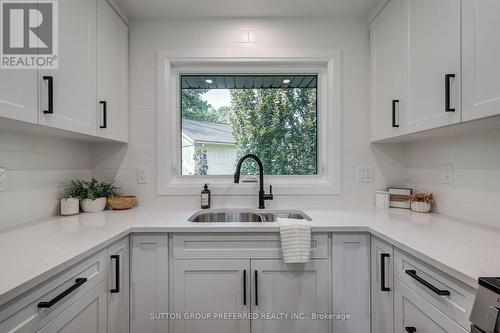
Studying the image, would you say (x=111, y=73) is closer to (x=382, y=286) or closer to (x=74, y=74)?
(x=74, y=74)

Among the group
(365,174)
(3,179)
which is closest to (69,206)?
(3,179)

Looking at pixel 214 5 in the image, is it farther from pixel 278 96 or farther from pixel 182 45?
pixel 278 96

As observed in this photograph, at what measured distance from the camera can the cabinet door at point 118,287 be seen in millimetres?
1225

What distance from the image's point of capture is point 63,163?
66.3 inches

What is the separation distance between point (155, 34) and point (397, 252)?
2.21 metres

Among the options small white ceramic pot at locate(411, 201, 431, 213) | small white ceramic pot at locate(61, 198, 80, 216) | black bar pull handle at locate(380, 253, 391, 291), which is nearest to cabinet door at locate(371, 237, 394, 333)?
black bar pull handle at locate(380, 253, 391, 291)

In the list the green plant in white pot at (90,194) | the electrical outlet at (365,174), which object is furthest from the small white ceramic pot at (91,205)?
the electrical outlet at (365,174)

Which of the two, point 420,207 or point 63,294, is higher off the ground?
point 420,207

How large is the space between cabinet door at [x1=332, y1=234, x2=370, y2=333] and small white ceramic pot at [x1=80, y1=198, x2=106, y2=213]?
160cm

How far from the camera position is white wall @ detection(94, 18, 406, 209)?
1.96 m

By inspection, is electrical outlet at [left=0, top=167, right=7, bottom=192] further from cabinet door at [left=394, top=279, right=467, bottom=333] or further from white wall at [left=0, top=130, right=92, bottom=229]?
cabinet door at [left=394, top=279, right=467, bottom=333]

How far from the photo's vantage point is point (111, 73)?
1738 mm

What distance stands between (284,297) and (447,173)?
1.29 m

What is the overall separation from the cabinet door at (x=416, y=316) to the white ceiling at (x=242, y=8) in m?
1.87
